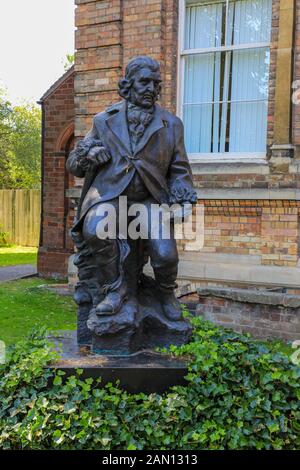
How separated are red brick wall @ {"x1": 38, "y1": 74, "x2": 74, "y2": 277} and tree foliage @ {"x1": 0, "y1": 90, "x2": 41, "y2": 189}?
59.6ft

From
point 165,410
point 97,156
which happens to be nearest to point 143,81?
point 97,156

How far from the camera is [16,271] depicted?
14.2m

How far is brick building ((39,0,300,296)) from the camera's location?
7.74 m

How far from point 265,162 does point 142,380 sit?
493 centimetres

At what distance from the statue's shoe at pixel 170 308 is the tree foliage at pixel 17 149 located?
28.0 metres

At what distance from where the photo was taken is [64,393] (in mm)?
3607

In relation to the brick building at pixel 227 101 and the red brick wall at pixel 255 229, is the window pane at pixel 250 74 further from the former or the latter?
the red brick wall at pixel 255 229

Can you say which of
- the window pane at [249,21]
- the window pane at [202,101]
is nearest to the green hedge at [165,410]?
the window pane at [202,101]

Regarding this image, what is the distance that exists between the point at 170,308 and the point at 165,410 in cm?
85

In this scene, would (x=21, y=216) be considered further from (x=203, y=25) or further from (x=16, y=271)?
(x=203, y=25)

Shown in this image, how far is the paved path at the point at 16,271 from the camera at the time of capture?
42.0 ft

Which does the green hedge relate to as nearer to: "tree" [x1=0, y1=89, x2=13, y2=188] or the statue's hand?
the statue's hand

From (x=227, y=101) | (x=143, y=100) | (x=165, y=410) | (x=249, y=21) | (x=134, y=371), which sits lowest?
(x=165, y=410)

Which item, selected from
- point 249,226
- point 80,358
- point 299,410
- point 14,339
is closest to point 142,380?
point 80,358
